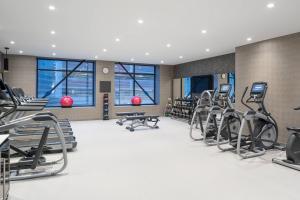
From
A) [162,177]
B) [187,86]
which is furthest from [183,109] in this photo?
[162,177]

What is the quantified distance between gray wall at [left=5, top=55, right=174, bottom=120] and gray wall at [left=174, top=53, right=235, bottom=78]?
2.95 feet

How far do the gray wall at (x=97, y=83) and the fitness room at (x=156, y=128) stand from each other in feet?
0.19

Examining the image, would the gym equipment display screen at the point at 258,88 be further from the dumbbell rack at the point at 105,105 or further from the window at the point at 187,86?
the dumbbell rack at the point at 105,105

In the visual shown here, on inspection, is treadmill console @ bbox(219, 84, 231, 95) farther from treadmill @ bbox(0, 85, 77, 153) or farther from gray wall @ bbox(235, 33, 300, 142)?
treadmill @ bbox(0, 85, 77, 153)

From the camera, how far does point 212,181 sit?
327 cm

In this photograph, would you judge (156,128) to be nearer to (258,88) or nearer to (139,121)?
(139,121)

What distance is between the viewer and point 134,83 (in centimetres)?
1159

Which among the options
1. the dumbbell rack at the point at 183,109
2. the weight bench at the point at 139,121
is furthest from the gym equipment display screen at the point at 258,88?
the dumbbell rack at the point at 183,109

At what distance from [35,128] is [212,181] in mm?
5236

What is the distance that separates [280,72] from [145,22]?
3.83 meters

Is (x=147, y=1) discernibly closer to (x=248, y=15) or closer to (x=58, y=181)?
(x=248, y=15)

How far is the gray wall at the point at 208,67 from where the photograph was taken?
8344mm

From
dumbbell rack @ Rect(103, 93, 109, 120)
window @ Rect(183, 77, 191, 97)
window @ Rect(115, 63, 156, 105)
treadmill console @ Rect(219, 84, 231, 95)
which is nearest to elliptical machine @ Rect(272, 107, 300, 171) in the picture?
treadmill console @ Rect(219, 84, 231, 95)

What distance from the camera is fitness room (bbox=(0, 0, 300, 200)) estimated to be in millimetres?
3084
